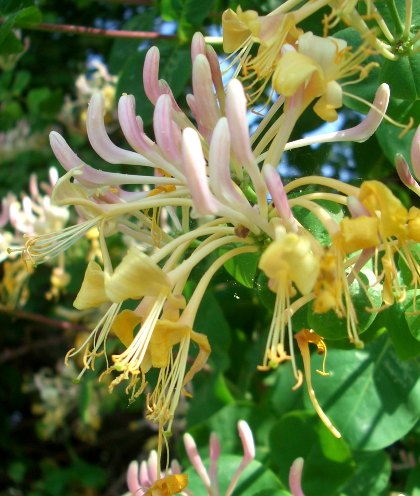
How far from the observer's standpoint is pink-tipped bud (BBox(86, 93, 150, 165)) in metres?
0.91

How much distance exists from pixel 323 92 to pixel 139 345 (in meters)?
0.30

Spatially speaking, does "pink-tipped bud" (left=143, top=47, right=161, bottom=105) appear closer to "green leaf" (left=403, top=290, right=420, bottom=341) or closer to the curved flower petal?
the curved flower petal

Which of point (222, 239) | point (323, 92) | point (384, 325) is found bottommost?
point (384, 325)

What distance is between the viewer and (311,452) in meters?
1.25

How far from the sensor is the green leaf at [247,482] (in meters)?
1.14

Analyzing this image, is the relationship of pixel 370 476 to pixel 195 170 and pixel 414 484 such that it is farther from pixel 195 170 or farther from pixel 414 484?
pixel 195 170

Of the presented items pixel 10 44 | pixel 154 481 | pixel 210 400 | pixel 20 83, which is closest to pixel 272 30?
pixel 154 481

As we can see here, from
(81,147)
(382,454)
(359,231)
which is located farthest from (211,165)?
(81,147)

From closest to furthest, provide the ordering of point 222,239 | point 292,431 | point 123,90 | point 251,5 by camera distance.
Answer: point 222,239
point 292,431
point 251,5
point 123,90

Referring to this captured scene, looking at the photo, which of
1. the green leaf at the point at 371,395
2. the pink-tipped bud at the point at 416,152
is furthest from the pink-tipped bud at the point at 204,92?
the green leaf at the point at 371,395

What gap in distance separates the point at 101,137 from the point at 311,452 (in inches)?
24.1

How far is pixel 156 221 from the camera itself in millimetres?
966

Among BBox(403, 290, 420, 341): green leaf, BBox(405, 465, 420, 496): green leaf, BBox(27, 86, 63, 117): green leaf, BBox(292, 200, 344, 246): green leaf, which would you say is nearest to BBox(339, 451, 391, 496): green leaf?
BBox(405, 465, 420, 496): green leaf

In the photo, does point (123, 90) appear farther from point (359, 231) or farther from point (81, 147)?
point (81, 147)
